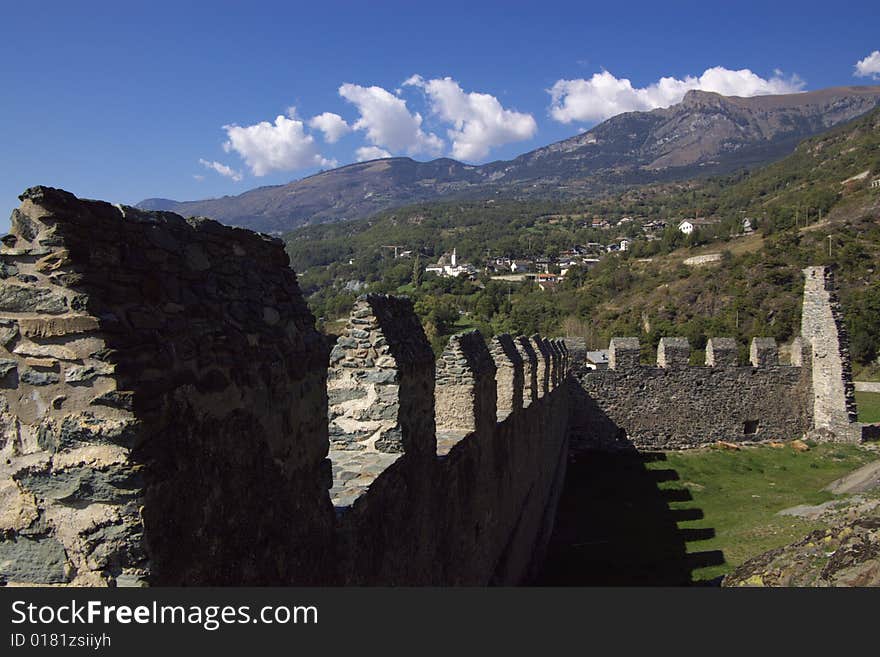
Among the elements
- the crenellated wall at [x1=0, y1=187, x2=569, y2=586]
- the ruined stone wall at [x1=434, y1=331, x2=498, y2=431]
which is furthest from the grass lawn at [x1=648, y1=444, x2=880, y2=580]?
the crenellated wall at [x1=0, y1=187, x2=569, y2=586]

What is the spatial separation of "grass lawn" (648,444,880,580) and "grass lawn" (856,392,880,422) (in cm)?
460

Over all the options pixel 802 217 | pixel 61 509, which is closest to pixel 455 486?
pixel 61 509

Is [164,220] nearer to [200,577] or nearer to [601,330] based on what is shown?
[200,577]

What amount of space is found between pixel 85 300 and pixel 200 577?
3.04 feet

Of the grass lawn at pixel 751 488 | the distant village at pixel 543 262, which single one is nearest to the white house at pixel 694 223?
the distant village at pixel 543 262

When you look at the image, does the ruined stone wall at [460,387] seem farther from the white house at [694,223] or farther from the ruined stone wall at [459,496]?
the white house at [694,223]

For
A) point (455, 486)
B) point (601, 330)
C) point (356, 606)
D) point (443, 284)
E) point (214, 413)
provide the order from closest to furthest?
1. point (214, 413)
2. point (356, 606)
3. point (455, 486)
4. point (601, 330)
5. point (443, 284)

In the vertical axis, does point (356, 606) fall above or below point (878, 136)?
below

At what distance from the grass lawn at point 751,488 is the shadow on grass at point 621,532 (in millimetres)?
327

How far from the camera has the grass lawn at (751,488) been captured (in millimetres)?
12234

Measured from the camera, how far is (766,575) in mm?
6426

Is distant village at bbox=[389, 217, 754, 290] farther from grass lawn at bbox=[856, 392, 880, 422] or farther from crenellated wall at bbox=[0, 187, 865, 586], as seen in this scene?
crenellated wall at bbox=[0, 187, 865, 586]

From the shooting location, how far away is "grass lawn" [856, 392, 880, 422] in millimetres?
25631

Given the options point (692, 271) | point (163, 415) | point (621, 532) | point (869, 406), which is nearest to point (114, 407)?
point (163, 415)
